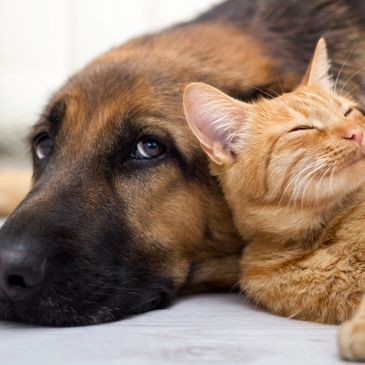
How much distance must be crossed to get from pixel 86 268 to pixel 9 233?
0.63 ft

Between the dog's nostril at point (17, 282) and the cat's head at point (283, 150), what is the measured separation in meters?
0.57

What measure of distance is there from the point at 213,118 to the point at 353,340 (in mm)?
768

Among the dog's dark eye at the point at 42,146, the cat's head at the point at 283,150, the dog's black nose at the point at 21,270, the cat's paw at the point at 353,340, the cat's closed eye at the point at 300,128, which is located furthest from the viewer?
the dog's dark eye at the point at 42,146

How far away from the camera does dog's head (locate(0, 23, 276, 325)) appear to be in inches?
68.2

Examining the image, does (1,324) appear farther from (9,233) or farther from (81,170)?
(81,170)

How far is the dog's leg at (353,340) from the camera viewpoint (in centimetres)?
139

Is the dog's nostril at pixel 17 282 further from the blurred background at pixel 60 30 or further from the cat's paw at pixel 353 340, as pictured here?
the blurred background at pixel 60 30

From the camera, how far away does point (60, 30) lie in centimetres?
457

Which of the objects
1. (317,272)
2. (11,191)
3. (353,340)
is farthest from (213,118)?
(11,191)

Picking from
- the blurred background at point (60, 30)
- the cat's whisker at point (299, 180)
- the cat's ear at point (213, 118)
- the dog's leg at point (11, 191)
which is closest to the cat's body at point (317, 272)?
the cat's whisker at point (299, 180)

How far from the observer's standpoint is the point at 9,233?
174 cm

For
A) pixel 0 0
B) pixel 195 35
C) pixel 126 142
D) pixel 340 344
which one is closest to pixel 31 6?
pixel 0 0

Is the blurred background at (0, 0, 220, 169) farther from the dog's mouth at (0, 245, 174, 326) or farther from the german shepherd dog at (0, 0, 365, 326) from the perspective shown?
the dog's mouth at (0, 245, 174, 326)

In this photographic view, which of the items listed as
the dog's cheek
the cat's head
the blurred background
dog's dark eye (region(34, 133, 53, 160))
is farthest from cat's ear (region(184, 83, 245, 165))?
the blurred background
